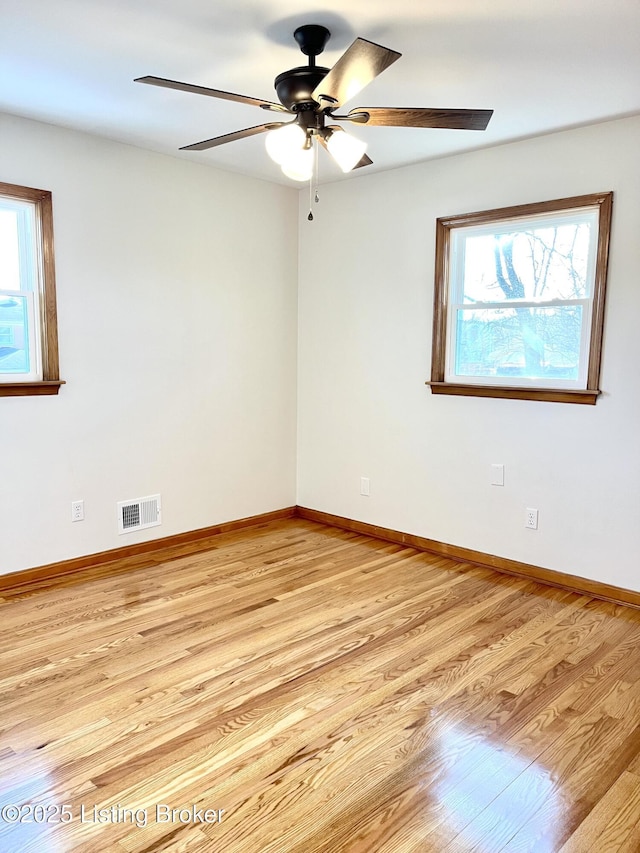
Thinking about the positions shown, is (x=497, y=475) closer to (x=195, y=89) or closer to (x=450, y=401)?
(x=450, y=401)

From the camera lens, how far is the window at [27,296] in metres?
3.34

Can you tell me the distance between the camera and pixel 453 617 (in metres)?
3.11

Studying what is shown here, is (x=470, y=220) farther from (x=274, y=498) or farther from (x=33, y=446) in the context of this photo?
(x=33, y=446)

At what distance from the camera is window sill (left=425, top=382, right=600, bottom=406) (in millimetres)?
3355

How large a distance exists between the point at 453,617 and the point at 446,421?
138 centimetres

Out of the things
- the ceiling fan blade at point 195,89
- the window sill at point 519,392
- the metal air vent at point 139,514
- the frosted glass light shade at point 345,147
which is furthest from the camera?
the metal air vent at point 139,514

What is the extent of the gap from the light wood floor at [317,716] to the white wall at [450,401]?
48cm

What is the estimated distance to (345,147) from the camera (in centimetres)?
229

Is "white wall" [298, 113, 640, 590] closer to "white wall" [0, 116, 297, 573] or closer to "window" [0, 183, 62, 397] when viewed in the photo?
"white wall" [0, 116, 297, 573]

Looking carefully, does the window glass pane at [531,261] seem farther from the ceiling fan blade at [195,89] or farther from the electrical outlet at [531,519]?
the ceiling fan blade at [195,89]

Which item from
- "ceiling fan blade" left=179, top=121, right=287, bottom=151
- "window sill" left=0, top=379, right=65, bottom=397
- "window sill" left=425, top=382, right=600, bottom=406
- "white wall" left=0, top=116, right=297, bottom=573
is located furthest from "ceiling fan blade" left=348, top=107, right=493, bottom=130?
"window sill" left=0, top=379, right=65, bottom=397

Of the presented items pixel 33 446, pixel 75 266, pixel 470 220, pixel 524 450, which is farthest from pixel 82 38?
pixel 524 450

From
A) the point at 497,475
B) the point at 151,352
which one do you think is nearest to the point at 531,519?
the point at 497,475

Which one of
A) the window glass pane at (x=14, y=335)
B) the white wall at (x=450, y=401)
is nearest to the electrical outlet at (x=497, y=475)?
the white wall at (x=450, y=401)
